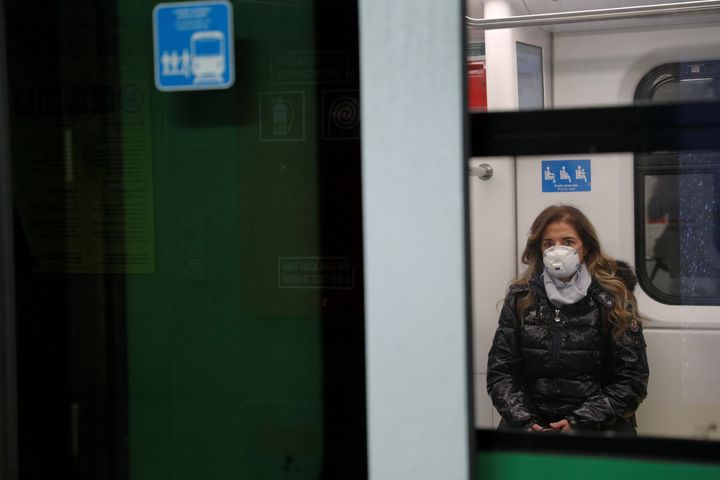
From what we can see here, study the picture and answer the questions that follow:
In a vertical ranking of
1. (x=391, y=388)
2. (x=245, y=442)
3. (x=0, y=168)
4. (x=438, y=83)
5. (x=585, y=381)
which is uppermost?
(x=438, y=83)

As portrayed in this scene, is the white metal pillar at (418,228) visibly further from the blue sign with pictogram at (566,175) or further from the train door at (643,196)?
the blue sign with pictogram at (566,175)

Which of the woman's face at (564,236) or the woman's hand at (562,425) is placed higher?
the woman's face at (564,236)

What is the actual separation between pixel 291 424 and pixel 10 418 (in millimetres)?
557

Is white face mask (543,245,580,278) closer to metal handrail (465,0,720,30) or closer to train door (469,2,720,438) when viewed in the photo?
train door (469,2,720,438)

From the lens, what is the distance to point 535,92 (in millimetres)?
4234

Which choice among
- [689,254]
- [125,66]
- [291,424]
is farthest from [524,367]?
[125,66]

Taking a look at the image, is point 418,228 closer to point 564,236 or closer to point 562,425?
point 564,236

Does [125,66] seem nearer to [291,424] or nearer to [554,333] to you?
[291,424]

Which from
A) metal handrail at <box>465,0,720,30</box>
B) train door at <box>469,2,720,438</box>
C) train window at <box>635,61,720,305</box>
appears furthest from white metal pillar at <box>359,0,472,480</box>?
train window at <box>635,61,720,305</box>

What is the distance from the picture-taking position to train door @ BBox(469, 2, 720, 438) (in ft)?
13.5

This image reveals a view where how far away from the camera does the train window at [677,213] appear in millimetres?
4113

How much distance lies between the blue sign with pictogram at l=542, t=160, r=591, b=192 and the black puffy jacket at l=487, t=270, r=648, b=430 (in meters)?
0.70

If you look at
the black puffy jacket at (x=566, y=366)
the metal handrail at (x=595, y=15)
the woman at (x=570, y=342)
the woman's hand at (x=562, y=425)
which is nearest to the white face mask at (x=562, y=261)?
the woman at (x=570, y=342)

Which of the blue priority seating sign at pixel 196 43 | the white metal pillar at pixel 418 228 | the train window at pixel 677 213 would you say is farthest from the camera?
the train window at pixel 677 213
